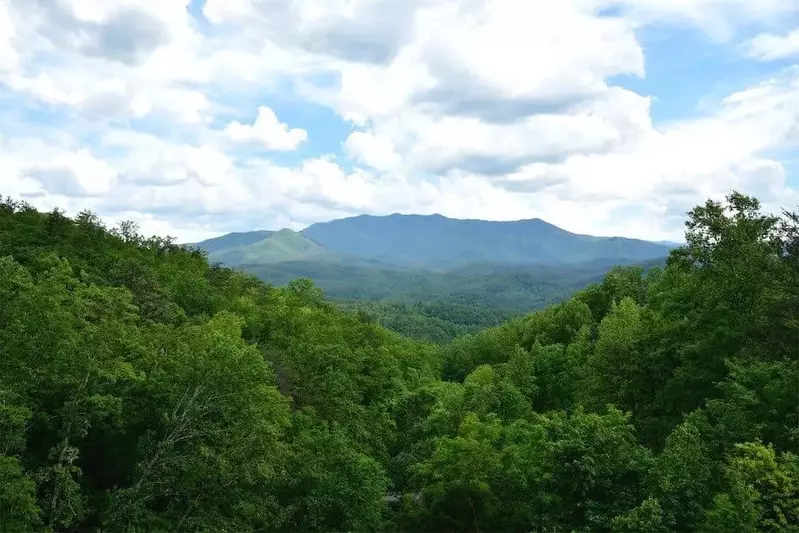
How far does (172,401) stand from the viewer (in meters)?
26.6

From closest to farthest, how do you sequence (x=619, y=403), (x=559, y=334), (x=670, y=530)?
(x=670, y=530), (x=619, y=403), (x=559, y=334)

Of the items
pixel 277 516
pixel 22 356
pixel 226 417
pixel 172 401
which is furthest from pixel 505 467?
pixel 22 356

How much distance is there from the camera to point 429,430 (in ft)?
129

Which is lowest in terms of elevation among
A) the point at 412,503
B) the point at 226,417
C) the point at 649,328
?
the point at 412,503

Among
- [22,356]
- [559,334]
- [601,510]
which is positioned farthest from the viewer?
[559,334]

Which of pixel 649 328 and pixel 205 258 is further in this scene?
pixel 205 258

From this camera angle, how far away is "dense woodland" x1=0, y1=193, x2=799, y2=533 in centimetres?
2069

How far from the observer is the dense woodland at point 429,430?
2069 centimetres

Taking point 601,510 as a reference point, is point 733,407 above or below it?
above

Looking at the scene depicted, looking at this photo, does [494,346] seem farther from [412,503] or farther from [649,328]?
[412,503]

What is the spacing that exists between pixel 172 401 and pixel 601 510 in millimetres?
18140

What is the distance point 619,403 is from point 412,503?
13.3m

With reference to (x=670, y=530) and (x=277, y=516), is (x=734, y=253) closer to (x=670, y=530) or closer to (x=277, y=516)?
(x=670, y=530)

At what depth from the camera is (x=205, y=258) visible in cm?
8050
